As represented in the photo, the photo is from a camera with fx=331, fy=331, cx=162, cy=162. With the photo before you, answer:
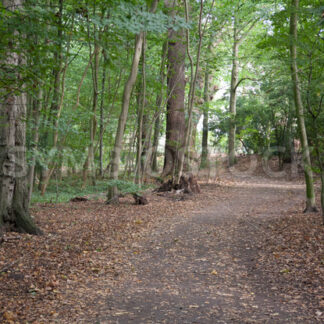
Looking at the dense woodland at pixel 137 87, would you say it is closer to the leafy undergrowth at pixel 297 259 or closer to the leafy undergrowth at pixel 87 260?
the leafy undergrowth at pixel 87 260

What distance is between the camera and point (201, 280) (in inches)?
187

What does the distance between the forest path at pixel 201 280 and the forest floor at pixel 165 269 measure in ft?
0.04

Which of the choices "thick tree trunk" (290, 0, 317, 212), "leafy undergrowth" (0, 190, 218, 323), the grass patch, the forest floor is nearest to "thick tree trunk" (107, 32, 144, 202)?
the grass patch

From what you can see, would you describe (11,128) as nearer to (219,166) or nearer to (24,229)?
(24,229)

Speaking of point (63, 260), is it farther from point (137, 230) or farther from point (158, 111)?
point (158, 111)

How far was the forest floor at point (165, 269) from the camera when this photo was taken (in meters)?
3.69

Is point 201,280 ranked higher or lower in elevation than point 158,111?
lower

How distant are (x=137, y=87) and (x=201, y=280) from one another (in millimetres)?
10152

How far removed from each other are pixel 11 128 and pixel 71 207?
4668mm

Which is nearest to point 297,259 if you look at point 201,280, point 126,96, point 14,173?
point 201,280

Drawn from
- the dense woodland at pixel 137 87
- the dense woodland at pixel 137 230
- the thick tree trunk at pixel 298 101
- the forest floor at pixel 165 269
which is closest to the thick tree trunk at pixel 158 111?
the dense woodland at pixel 137 87

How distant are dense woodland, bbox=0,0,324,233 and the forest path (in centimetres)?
209

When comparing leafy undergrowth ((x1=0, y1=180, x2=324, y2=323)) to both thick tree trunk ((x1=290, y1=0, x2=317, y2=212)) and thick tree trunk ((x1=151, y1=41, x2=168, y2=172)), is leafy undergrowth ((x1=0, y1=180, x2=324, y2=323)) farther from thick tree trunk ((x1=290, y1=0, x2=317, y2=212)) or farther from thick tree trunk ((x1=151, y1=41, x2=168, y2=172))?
Result: thick tree trunk ((x1=151, y1=41, x2=168, y2=172))

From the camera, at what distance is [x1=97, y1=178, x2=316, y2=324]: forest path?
11.9 feet
